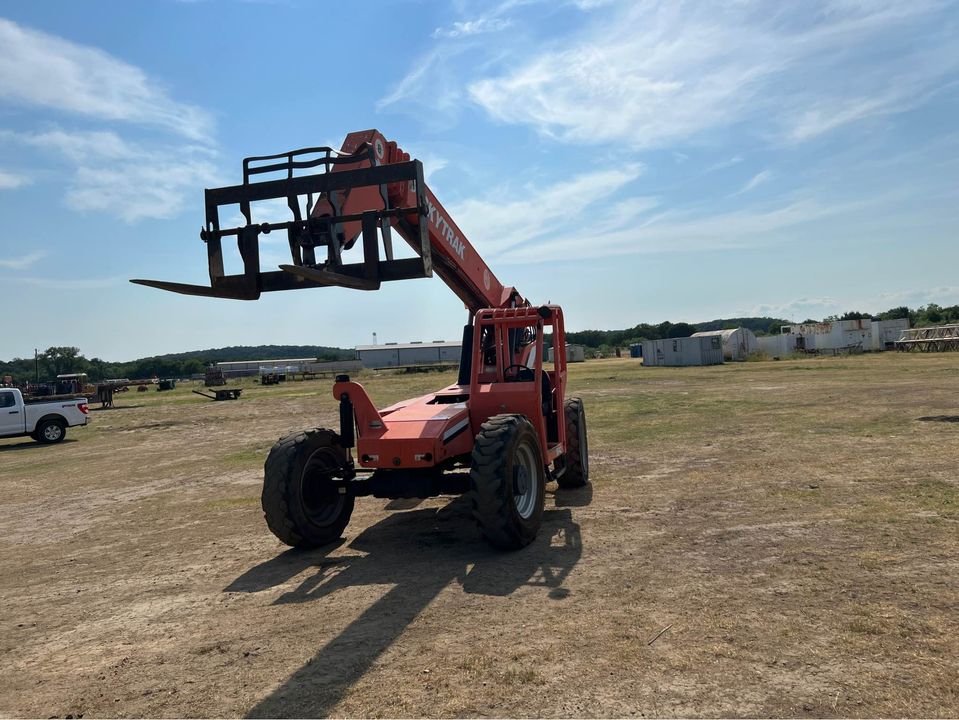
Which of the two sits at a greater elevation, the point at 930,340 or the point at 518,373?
the point at 518,373

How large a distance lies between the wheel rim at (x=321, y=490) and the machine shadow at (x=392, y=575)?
425 mm

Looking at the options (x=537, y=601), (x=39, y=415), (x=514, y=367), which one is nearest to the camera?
(x=537, y=601)

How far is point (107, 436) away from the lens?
23.2 metres

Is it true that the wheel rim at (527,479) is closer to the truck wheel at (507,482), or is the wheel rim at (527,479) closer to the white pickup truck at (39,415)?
the truck wheel at (507,482)

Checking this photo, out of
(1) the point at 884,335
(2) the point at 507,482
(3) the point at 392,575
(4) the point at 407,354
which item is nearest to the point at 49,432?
(3) the point at 392,575

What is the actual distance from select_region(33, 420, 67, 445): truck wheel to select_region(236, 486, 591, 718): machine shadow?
19185mm

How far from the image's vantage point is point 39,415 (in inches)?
884

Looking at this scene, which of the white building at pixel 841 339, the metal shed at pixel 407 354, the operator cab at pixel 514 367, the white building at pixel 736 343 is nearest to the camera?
the operator cab at pixel 514 367

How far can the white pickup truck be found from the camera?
2186 cm

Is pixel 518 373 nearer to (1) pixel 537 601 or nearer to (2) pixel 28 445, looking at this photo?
(1) pixel 537 601

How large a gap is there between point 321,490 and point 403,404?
1.47m

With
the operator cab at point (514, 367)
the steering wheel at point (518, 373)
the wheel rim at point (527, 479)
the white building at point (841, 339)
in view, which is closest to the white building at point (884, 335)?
the white building at point (841, 339)

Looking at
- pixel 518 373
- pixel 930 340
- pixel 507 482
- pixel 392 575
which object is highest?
pixel 518 373

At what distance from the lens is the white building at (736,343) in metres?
53.0
